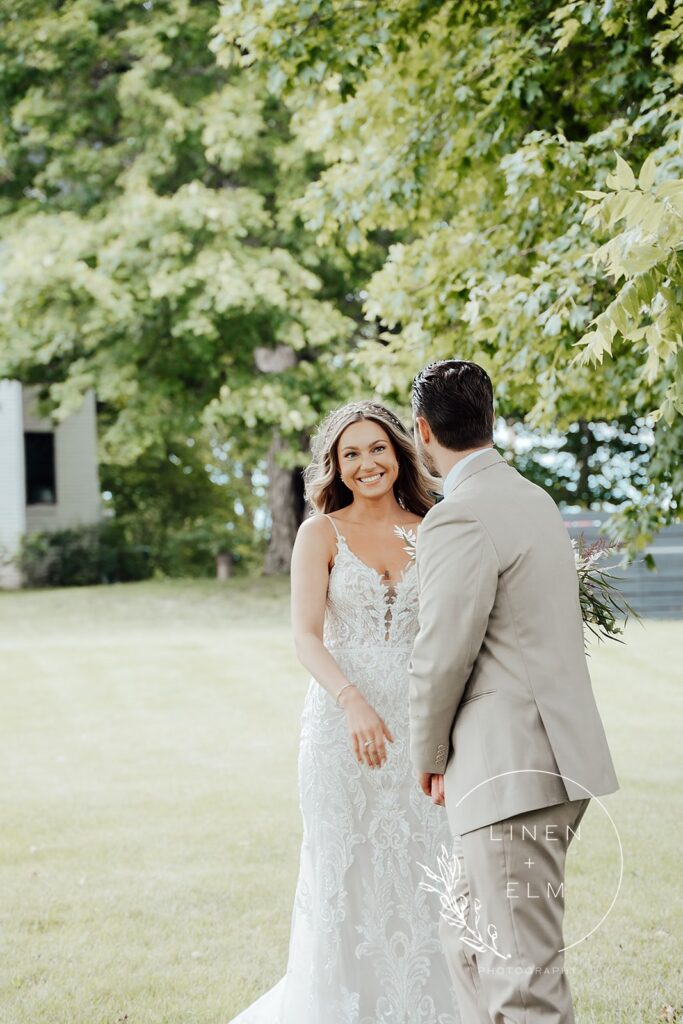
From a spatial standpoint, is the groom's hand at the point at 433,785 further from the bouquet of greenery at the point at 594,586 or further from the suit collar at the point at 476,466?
the bouquet of greenery at the point at 594,586

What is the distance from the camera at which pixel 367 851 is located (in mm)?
4094

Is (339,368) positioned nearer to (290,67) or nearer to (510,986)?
Result: (290,67)

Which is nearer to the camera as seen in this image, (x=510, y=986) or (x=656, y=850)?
(x=510, y=986)

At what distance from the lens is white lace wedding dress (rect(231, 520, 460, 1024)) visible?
403cm

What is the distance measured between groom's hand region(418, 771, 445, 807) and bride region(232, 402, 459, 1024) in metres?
0.94

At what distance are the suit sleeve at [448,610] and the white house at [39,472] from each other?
79.2ft

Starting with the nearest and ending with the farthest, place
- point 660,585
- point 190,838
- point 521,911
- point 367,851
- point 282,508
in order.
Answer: point 521,911
point 367,851
point 190,838
point 660,585
point 282,508

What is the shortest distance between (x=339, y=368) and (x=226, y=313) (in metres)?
2.29

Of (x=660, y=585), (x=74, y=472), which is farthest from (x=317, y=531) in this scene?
(x=74, y=472)

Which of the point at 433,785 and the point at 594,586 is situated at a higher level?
the point at 594,586

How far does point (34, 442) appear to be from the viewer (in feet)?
93.1

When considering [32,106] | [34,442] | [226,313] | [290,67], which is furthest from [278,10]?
[34,442]

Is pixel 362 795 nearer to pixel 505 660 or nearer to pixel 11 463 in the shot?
pixel 505 660

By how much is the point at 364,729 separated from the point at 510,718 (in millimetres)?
1082
